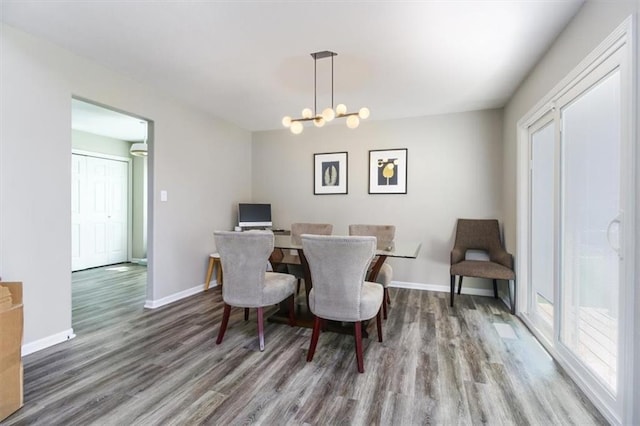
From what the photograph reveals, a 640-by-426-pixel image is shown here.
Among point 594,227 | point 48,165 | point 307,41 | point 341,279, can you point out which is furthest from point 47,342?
point 594,227

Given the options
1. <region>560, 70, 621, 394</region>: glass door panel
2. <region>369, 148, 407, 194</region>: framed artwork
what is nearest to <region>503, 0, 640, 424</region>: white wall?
<region>560, 70, 621, 394</region>: glass door panel

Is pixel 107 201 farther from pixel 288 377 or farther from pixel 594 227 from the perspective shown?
pixel 594 227

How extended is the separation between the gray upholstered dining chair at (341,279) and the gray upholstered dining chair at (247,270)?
1.25ft

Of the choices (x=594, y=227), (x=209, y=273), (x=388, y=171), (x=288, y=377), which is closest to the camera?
(x=594, y=227)

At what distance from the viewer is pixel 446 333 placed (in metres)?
2.62

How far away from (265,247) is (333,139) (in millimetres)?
2753

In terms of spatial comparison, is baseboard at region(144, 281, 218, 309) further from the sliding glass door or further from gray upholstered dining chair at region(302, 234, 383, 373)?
the sliding glass door

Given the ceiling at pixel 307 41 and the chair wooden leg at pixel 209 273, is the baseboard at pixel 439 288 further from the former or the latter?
the chair wooden leg at pixel 209 273

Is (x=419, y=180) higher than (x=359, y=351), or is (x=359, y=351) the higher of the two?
(x=419, y=180)

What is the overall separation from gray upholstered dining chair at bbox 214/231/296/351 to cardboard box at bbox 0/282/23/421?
113cm

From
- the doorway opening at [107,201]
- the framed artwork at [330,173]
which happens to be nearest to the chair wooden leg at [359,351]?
the framed artwork at [330,173]

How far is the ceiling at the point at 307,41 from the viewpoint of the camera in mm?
1860

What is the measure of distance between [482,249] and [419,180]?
118 cm

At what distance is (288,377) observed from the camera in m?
1.93
